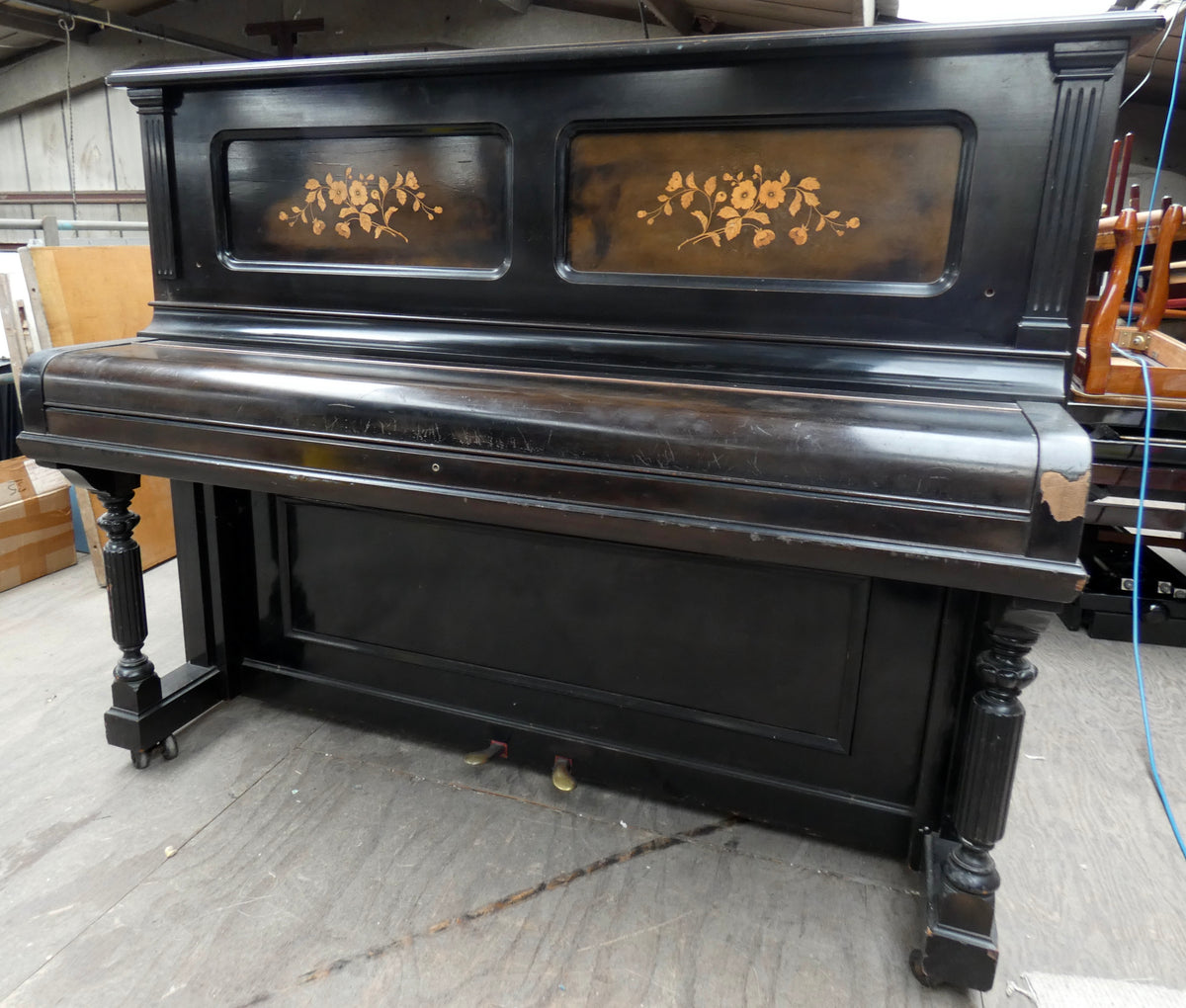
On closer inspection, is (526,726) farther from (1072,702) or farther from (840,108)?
(1072,702)

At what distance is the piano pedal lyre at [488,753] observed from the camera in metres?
1.73

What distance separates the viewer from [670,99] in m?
1.25

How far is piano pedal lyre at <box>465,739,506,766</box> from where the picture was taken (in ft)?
5.67

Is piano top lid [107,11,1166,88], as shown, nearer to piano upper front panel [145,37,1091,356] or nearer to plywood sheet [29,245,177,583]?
piano upper front panel [145,37,1091,356]

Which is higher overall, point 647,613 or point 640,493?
point 640,493

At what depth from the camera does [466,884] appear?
4.69ft

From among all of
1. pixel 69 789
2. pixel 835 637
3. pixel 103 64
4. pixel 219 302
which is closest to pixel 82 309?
pixel 219 302

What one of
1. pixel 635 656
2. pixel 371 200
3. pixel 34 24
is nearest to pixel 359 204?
pixel 371 200

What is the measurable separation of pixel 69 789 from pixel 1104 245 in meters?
2.66

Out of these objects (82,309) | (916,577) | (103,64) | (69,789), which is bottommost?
(69,789)

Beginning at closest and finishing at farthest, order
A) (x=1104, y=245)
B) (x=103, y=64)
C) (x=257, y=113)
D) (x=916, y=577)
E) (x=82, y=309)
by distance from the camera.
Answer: (x=916, y=577)
(x=257, y=113)
(x=1104, y=245)
(x=82, y=309)
(x=103, y=64)

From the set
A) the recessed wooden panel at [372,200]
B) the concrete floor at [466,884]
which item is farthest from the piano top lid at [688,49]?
the concrete floor at [466,884]

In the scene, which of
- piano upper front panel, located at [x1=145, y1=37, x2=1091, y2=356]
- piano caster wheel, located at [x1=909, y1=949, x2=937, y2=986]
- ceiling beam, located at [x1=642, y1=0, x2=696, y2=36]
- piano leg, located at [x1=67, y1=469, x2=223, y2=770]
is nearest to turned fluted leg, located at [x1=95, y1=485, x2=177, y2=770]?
piano leg, located at [x1=67, y1=469, x2=223, y2=770]

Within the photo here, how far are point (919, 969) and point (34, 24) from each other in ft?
27.4
